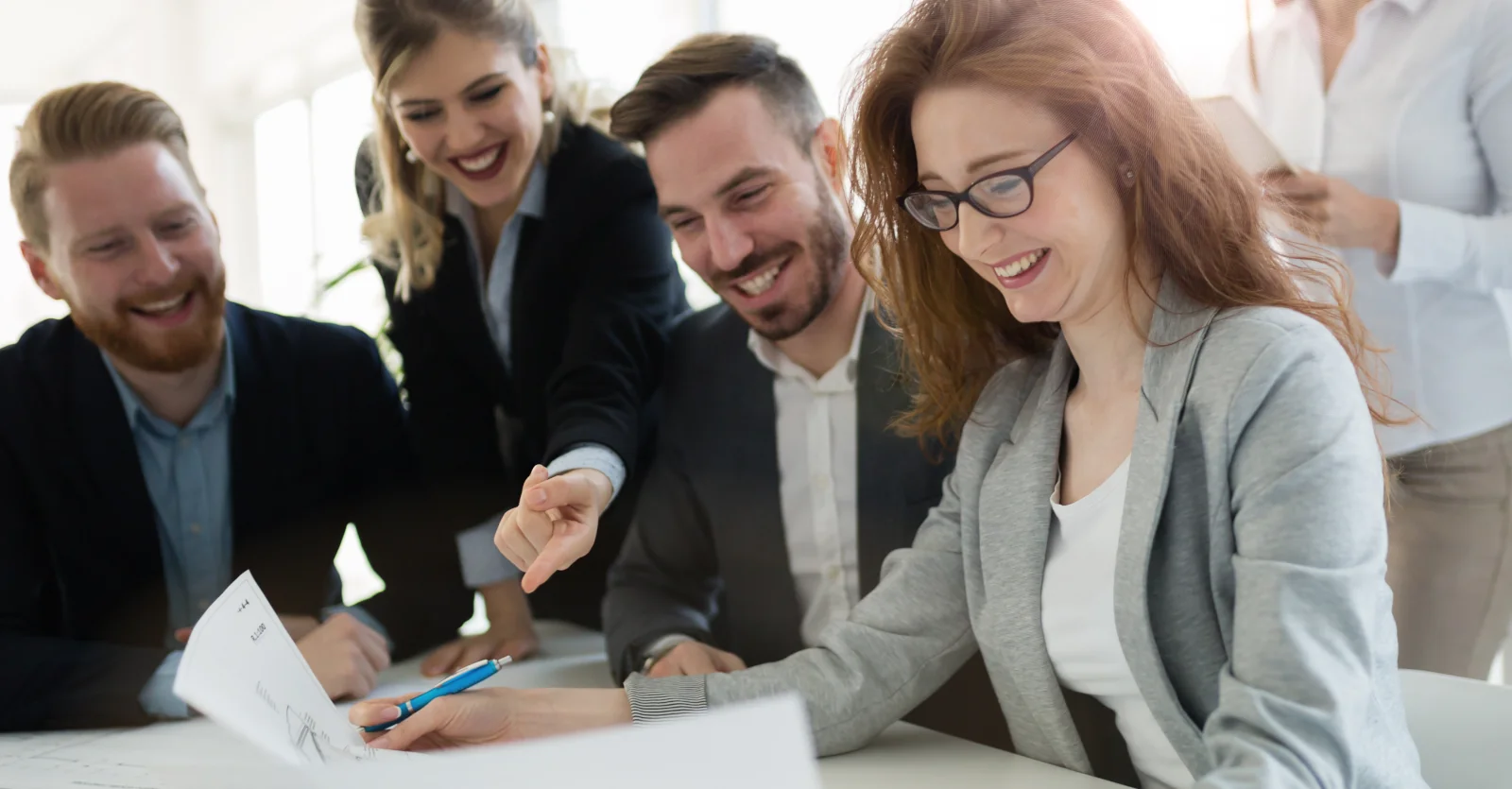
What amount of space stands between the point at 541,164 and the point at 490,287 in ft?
0.70

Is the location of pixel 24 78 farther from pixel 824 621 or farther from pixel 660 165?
pixel 824 621

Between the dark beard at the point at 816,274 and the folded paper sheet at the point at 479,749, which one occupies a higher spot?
the dark beard at the point at 816,274

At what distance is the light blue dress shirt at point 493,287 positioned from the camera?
171cm

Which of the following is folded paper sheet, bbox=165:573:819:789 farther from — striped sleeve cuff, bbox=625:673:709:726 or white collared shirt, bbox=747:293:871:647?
white collared shirt, bbox=747:293:871:647

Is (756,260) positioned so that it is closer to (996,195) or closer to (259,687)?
(996,195)

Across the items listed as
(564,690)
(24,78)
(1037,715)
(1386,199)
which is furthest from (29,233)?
(1386,199)

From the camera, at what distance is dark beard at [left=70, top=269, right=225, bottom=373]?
5.24 feet

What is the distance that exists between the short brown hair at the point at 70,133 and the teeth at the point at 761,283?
87cm

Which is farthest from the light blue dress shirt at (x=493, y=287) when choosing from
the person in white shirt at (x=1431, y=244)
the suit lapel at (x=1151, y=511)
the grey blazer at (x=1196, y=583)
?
the person in white shirt at (x=1431, y=244)

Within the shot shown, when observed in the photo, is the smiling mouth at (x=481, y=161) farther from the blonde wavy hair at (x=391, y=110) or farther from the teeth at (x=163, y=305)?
the teeth at (x=163, y=305)

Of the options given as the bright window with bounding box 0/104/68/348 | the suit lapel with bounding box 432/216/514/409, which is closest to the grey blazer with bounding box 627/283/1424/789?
the suit lapel with bounding box 432/216/514/409

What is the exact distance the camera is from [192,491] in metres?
1.67

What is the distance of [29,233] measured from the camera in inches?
63.6

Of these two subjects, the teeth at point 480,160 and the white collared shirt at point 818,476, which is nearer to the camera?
the white collared shirt at point 818,476
